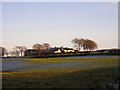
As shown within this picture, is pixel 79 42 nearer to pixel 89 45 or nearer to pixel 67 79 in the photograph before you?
pixel 89 45

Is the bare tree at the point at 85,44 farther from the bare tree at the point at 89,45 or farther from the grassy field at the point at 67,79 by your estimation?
the grassy field at the point at 67,79

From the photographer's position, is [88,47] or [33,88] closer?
[33,88]

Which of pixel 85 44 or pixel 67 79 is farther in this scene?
pixel 85 44

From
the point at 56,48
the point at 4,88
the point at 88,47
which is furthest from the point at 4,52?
the point at 4,88

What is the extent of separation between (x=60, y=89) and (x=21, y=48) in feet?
367

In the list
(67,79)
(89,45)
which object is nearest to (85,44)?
(89,45)

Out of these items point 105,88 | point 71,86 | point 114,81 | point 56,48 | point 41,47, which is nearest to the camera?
point 105,88

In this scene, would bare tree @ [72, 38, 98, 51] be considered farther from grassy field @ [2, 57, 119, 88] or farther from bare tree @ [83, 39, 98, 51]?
grassy field @ [2, 57, 119, 88]

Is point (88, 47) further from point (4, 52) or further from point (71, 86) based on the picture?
point (71, 86)

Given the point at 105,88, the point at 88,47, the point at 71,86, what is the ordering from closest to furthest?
the point at 105,88, the point at 71,86, the point at 88,47

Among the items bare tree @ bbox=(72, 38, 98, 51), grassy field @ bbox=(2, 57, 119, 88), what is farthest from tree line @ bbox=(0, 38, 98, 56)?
grassy field @ bbox=(2, 57, 119, 88)

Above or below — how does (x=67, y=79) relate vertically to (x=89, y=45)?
below

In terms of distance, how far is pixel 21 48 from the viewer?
11794 centimetres

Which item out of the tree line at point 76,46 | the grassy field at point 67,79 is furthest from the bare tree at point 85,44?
the grassy field at point 67,79
